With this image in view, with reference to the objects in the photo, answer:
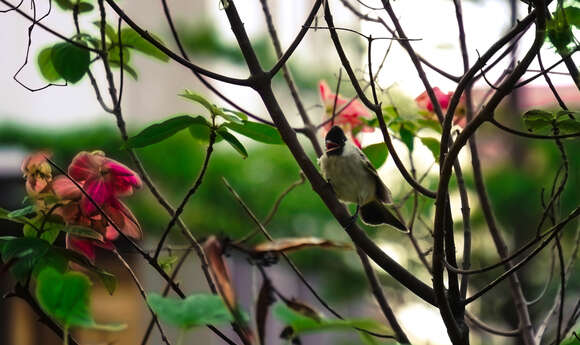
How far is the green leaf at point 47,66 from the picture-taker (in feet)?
1.38

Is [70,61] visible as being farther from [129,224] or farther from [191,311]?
[191,311]

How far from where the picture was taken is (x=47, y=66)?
1.40 ft

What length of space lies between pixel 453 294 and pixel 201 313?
0.13 metres

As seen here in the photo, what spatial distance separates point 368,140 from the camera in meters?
0.59

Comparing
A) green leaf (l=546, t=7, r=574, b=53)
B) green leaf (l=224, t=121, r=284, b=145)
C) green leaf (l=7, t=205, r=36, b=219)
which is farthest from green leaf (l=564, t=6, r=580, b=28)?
green leaf (l=7, t=205, r=36, b=219)

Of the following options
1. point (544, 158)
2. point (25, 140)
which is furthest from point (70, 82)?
point (25, 140)

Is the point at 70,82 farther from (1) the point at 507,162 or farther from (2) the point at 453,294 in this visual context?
(1) the point at 507,162

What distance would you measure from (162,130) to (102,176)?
53 mm

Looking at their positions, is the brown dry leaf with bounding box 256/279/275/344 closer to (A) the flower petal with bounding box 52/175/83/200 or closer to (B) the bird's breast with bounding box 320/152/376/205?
(A) the flower petal with bounding box 52/175/83/200

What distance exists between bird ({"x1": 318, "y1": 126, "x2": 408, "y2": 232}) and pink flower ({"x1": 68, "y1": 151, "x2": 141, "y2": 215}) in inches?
8.9

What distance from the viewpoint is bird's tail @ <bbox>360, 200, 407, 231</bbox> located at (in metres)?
0.57

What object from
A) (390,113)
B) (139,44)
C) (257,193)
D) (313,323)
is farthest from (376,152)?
(257,193)

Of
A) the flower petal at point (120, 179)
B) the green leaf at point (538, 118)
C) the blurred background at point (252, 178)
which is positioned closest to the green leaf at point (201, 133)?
the flower petal at point (120, 179)

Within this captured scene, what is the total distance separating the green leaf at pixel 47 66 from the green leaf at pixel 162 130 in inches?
4.8
